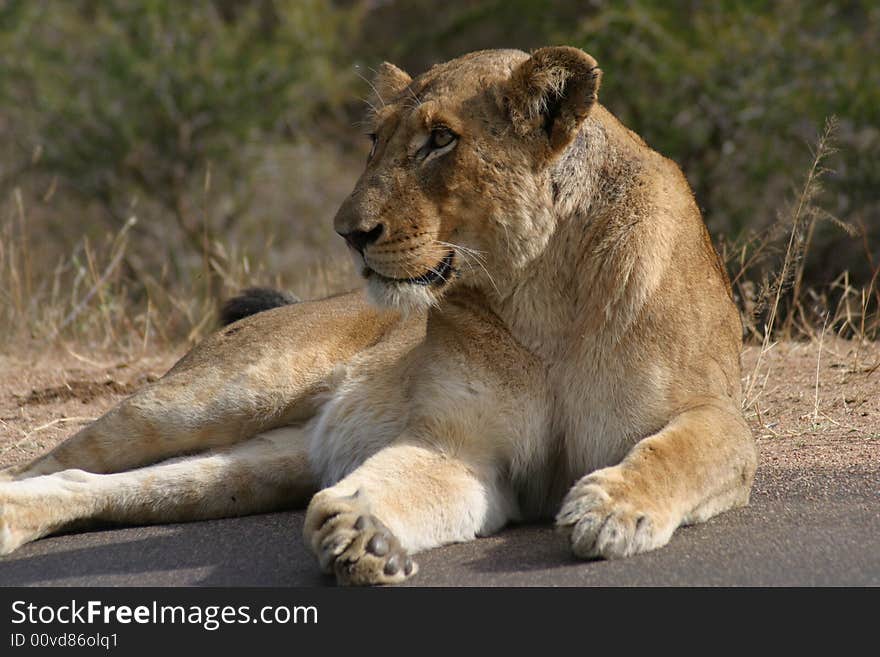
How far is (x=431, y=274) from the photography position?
12.0ft

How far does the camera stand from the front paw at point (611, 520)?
3145 millimetres

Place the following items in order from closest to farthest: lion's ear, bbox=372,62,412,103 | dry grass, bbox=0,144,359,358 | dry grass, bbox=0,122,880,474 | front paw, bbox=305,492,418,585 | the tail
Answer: front paw, bbox=305,492,418,585
lion's ear, bbox=372,62,412,103
dry grass, bbox=0,122,880,474
the tail
dry grass, bbox=0,144,359,358

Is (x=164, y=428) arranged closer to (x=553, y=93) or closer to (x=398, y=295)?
(x=398, y=295)

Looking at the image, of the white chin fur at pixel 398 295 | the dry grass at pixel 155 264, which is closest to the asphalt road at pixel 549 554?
the white chin fur at pixel 398 295

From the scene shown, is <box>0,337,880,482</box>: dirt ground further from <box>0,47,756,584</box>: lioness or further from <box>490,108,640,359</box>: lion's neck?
<box>490,108,640,359</box>: lion's neck

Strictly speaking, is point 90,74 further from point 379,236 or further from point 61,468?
point 379,236

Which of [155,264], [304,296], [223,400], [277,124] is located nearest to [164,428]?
[223,400]

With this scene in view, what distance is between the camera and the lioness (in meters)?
3.56

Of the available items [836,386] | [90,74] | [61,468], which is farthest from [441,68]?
[90,74]

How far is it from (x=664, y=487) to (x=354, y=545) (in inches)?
31.6

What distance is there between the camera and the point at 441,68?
3.91 m

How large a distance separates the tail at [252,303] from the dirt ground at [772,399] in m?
0.76

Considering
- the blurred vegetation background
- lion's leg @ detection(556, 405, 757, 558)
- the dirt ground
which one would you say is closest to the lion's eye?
lion's leg @ detection(556, 405, 757, 558)
